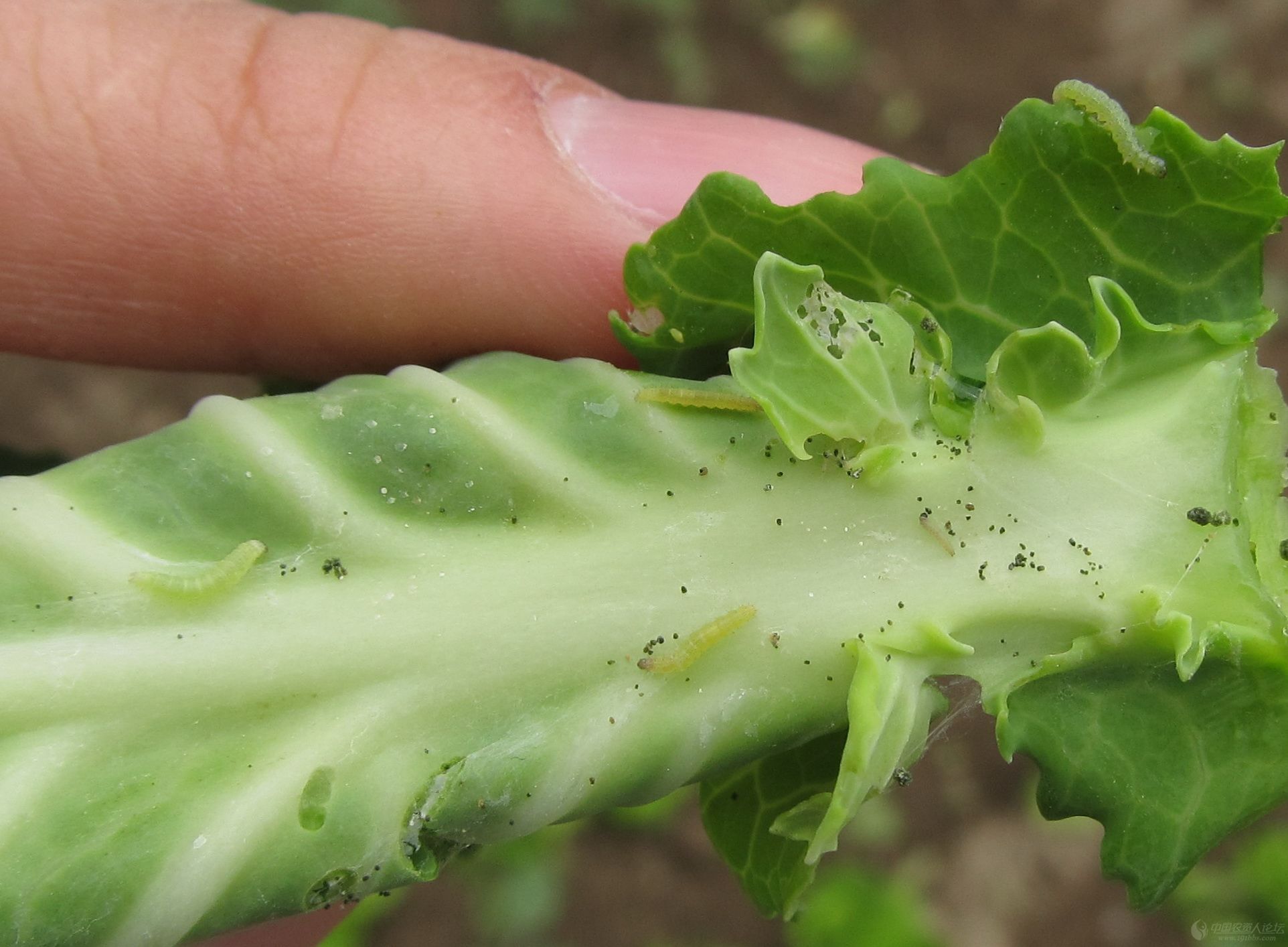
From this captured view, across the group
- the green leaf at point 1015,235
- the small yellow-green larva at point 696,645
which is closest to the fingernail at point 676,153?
the green leaf at point 1015,235

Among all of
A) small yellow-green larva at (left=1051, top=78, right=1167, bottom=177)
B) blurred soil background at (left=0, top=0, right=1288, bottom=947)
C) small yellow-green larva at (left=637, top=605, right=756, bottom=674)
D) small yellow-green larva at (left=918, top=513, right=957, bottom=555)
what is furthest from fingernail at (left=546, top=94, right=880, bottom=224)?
blurred soil background at (left=0, top=0, right=1288, bottom=947)

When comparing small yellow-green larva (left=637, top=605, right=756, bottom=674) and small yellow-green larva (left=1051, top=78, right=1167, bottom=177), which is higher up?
small yellow-green larva (left=1051, top=78, right=1167, bottom=177)

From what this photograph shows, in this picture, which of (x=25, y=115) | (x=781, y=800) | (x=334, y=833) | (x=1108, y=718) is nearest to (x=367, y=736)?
(x=334, y=833)

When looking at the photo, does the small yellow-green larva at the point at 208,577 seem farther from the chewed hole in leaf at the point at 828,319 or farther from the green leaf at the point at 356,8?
the green leaf at the point at 356,8

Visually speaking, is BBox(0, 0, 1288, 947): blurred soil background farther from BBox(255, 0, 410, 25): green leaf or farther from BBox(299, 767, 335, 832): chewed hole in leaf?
BBox(299, 767, 335, 832): chewed hole in leaf

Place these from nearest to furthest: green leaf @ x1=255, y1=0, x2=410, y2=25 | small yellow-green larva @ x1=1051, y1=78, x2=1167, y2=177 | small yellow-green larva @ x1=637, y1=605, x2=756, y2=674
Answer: small yellow-green larva @ x1=637, y1=605, x2=756, y2=674
small yellow-green larva @ x1=1051, y1=78, x2=1167, y2=177
green leaf @ x1=255, y1=0, x2=410, y2=25

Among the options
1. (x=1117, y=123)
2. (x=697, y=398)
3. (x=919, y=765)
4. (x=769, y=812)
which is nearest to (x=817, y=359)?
(x=697, y=398)

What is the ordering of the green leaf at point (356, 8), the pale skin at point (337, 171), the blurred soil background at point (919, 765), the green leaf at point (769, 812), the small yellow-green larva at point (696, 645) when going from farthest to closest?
1. the blurred soil background at point (919, 765)
2. the green leaf at point (356, 8)
3. the pale skin at point (337, 171)
4. the green leaf at point (769, 812)
5. the small yellow-green larva at point (696, 645)

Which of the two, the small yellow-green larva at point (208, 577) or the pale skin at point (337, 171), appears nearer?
the small yellow-green larva at point (208, 577)
